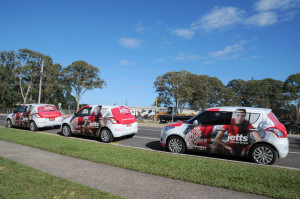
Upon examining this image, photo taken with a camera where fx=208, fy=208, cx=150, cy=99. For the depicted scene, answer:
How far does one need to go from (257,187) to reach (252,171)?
3.50ft

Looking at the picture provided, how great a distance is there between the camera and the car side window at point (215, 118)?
6709 millimetres

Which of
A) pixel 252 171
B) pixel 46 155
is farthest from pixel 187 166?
pixel 46 155

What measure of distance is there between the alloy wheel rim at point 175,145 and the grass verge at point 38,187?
410 centimetres

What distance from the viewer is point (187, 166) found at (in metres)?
5.34

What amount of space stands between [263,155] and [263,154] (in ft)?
0.10

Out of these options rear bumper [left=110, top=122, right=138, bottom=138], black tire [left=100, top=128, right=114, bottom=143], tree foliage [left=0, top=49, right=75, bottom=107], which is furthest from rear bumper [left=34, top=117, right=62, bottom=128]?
tree foliage [left=0, top=49, right=75, bottom=107]

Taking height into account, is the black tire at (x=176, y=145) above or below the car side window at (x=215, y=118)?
below

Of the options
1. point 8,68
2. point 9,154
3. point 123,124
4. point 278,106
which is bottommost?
point 9,154

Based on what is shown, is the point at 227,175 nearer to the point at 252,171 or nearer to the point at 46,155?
the point at 252,171

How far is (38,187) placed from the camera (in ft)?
12.8

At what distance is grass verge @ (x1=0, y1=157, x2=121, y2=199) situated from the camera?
11.7ft

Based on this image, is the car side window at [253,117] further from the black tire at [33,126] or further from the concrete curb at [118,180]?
the black tire at [33,126]

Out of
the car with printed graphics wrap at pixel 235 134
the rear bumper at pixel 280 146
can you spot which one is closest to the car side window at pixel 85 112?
the car with printed graphics wrap at pixel 235 134

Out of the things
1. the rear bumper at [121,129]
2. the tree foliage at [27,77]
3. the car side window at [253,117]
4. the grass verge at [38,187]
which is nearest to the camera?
the grass verge at [38,187]
